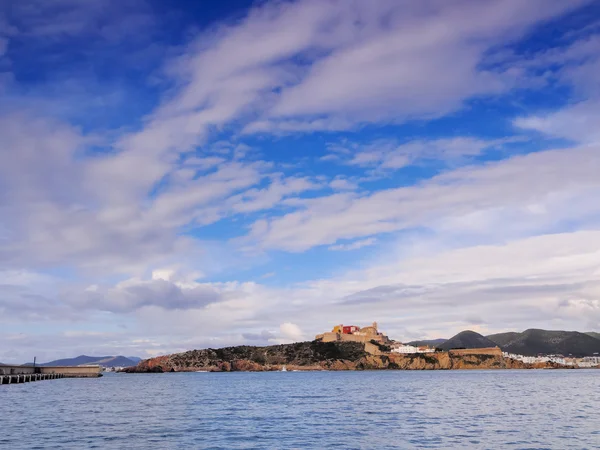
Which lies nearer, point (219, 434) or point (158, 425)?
point (219, 434)

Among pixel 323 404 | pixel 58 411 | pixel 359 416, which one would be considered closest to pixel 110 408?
pixel 58 411

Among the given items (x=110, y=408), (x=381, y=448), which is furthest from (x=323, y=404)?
(x=381, y=448)

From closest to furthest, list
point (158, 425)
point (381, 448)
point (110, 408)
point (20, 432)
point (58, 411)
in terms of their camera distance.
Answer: point (381, 448) → point (20, 432) → point (158, 425) → point (58, 411) → point (110, 408)

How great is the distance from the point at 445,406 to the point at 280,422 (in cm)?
3105

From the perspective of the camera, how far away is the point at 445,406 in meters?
83.9

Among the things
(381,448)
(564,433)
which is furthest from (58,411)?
(564,433)

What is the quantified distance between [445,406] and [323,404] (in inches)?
784

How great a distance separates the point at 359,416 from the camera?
7100 centimetres

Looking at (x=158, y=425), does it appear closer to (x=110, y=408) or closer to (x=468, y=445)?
(x=110, y=408)

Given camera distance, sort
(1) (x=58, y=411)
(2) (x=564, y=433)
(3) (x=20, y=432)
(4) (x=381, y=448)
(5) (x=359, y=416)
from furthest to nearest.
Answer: (1) (x=58, y=411), (5) (x=359, y=416), (3) (x=20, y=432), (2) (x=564, y=433), (4) (x=381, y=448)

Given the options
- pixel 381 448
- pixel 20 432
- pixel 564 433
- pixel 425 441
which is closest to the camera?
pixel 381 448

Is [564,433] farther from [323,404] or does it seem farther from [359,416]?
[323,404]

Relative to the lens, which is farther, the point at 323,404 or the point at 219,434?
the point at 323,404

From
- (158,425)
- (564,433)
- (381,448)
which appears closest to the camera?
(381,448)
